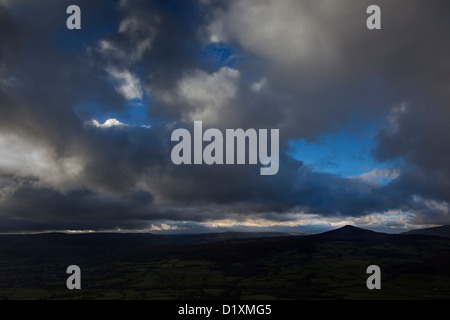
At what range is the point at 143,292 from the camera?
14850cm

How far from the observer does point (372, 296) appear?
12075 cm

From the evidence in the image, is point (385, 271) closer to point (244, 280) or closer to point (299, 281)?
point (299, 281)

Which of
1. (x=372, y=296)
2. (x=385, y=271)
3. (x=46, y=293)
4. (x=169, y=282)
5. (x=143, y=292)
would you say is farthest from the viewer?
(x=385, y=271)
